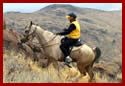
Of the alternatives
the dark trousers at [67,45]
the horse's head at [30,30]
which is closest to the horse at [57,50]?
the horse's head at [30,30]

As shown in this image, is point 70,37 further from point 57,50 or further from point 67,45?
point 57,50

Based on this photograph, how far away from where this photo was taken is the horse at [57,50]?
9.92 metres

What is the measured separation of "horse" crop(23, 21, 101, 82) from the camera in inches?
391

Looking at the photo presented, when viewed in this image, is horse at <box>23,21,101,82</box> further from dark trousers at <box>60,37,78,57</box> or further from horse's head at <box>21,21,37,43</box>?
dark trousers at <box>60,37,78,57</box>

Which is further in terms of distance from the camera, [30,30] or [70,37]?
[30,30]

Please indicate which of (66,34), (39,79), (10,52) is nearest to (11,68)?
(39,79)

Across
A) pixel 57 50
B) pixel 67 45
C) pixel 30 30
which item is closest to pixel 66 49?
pixel 67 45

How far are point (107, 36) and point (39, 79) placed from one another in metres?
119

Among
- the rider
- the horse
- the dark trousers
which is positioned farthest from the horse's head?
the dark trousers

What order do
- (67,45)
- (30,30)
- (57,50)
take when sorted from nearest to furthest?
(67,45)
(57,50)
(30,30)

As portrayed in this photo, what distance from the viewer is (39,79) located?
9977 mm

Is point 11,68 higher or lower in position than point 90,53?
lower

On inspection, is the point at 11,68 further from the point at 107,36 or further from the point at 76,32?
the point at 107,36

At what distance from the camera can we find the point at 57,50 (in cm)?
998
